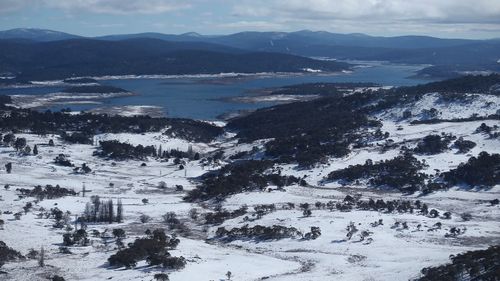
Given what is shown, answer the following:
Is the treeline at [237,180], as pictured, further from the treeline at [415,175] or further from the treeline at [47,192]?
the treeline at [47,192]

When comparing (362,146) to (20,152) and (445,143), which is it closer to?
(445,143)

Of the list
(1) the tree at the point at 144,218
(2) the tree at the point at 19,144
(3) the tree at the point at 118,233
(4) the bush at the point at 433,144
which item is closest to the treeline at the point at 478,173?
(4) the bush at the point at 433,144

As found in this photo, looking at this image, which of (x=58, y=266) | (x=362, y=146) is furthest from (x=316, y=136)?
(x=58, y=266)

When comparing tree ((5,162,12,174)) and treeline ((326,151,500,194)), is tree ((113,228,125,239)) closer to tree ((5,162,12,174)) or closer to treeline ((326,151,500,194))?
tree ((5,162,12,174))

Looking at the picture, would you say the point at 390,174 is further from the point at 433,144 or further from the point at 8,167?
the point at 8,167

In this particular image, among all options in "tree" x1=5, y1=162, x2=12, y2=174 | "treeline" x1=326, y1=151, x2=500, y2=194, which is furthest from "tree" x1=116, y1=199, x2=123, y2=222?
"treeline" x1=326, y1=151, x2=500, y2=194

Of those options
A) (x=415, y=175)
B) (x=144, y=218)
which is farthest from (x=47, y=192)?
(x=415, y=175)
